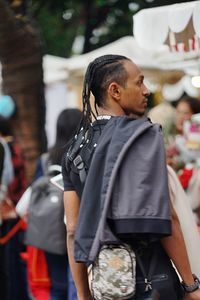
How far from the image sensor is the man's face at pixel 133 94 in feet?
11.0

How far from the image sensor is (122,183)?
315 centimetres

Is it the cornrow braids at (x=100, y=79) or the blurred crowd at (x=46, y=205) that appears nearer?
the cornrow braids at (x=100, y=79)

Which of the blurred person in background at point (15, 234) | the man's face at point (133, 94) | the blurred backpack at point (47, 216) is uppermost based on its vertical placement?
the man's face at point (133, 94)

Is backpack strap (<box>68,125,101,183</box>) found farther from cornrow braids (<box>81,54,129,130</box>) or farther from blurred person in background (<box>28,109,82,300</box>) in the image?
blurred person in background (<box>28,109,82,300</box>)

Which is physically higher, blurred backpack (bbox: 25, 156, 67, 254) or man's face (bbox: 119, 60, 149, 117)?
man's face (bbox: 119, 60, 149, 117)

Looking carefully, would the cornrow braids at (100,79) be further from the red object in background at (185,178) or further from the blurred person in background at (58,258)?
the red object in background at (185,178)

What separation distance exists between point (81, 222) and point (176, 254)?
422 millimetres

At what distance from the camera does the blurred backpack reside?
17.1 feet

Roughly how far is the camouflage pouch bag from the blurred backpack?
6.61 ft

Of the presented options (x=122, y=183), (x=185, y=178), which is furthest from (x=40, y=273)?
(x=122, y=183)

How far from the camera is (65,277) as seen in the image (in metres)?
5.51

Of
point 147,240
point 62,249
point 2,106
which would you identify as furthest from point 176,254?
point 2,106

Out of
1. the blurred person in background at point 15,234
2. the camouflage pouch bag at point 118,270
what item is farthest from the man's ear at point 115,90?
the blurred person in background at point 15,234

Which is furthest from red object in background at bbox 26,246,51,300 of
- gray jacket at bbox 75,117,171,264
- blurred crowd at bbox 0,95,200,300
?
gray jacket at bbox 75,117,171,264
